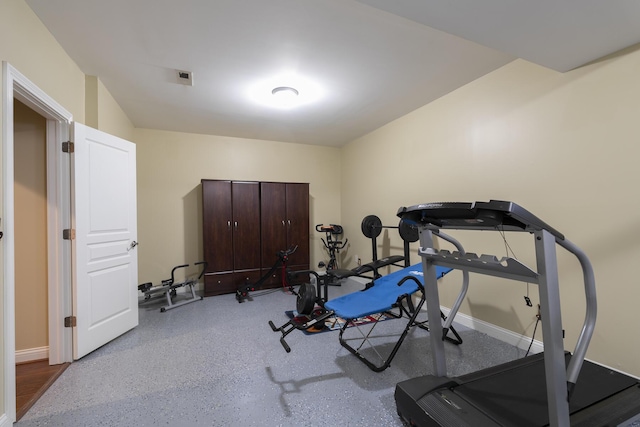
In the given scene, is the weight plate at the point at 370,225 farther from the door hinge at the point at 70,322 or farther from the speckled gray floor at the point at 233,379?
the door hinge at the point at 70,322

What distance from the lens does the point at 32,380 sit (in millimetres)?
2057

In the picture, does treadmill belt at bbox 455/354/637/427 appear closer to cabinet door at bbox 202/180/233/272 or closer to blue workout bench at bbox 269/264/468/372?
blue workout bench at bbox 269/264/468/372

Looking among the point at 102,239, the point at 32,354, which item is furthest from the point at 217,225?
the point at 32,354

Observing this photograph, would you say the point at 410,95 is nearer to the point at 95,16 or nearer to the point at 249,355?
the point at 95,16

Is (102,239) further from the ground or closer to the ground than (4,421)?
further from the ground

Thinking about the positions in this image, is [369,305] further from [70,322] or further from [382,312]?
[70,322]

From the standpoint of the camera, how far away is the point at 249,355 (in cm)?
241

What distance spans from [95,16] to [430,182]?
355cm

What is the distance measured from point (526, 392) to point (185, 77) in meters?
3.77

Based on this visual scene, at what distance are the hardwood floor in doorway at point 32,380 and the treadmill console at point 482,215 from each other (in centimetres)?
281

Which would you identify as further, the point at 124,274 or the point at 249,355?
the point at 124,274

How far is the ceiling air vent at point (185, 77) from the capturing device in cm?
261

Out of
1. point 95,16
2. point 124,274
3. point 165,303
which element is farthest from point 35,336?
point 95,16

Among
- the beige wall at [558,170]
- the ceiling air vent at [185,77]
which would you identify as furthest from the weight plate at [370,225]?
the ceiling air vent at [185,77]
